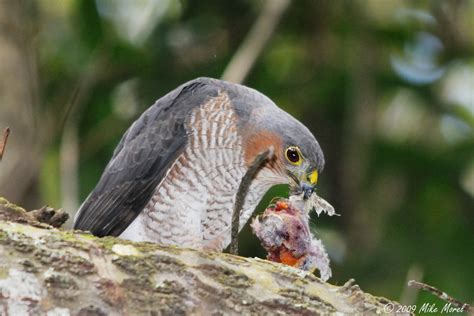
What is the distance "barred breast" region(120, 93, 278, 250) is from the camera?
5152 millimetres

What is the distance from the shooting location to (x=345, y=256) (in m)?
8.10

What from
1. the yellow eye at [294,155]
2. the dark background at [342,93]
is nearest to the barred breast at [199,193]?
the yellow eye at [294,155]

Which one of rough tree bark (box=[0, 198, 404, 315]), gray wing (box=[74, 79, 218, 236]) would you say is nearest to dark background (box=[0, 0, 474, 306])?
gray wing (box=[74, 79, 218, 236])

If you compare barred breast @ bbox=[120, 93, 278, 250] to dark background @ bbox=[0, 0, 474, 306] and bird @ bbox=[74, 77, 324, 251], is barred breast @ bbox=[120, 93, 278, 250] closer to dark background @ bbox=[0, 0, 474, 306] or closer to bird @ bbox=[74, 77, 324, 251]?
bird @ bbox=[74, 77, 324, 251]

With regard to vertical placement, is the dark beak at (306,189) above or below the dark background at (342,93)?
below

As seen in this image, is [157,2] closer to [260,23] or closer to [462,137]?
[260,23]

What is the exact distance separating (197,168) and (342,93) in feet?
12.9

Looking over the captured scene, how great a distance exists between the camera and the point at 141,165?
5.37 meters

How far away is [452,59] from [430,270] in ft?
7.37

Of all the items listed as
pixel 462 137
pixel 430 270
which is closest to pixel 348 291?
pixel 430 270

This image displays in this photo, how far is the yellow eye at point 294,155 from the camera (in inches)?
214

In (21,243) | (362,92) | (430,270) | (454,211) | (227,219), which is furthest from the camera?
(454,211)

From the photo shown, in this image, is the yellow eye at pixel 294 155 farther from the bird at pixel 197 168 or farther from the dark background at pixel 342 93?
the dark background at pixel 342 93

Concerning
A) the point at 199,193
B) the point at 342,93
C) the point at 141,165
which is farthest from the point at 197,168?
the point at 342,93
